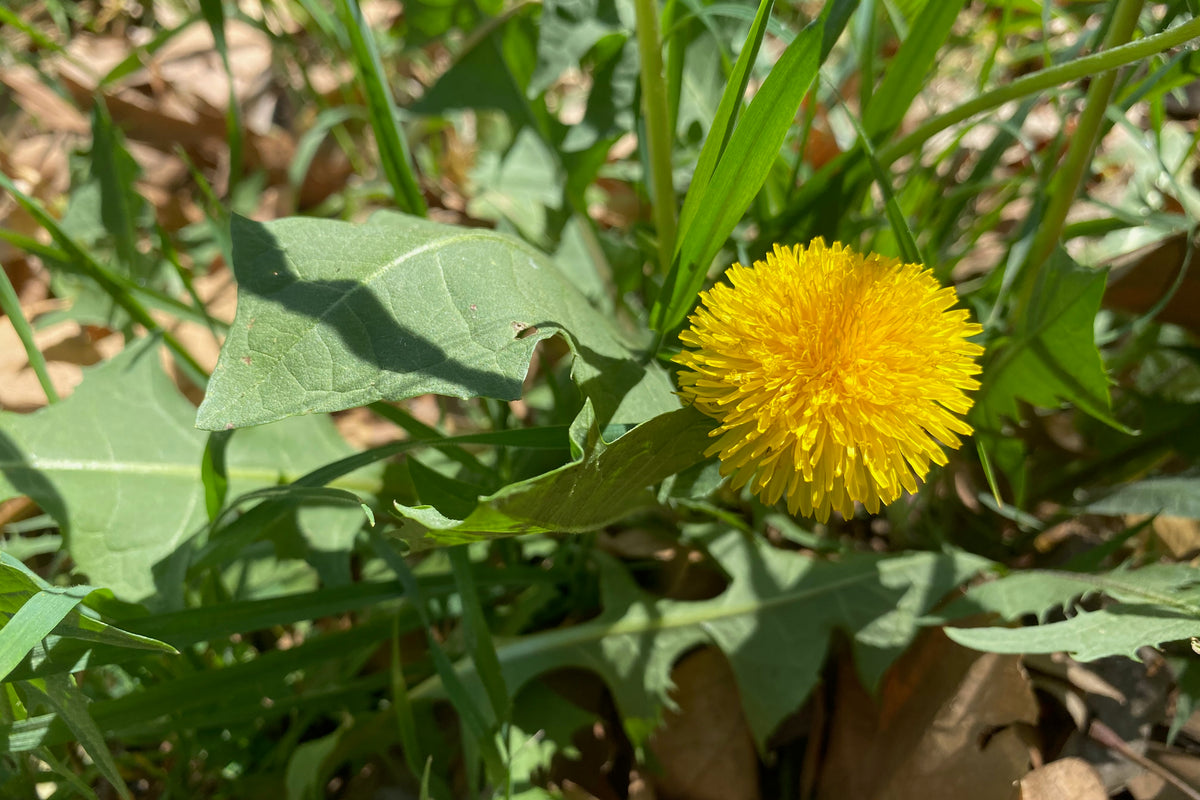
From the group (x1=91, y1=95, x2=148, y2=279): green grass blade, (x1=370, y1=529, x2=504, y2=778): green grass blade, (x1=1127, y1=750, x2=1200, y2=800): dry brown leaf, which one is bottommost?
(x1=1127, y1=750, x2=1200, y2=800): dry brown leaf

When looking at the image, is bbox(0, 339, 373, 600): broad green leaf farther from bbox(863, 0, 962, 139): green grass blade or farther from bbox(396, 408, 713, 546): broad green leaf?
bbox(863, 0, 962, 139): green grass blade

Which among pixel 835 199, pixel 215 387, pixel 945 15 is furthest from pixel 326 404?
pixel 945 15

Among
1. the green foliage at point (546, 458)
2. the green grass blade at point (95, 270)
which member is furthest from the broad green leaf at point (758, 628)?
the green grass blade at point (95, 270)

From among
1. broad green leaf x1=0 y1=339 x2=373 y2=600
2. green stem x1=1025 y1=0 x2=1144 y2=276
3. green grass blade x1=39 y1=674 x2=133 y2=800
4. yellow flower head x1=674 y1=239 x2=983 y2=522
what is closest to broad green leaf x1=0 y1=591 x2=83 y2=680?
green grass blade x1=39 y1=674 x2=133 y2=800

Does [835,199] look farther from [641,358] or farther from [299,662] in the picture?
[299,662]

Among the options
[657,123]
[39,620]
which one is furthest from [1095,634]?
[39,620]

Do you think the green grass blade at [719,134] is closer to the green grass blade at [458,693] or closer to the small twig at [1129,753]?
the green grass blade at [458,693]

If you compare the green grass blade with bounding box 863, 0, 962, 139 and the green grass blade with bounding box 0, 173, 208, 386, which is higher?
the green grass blade with bounding box 0, 173, 208, 386
